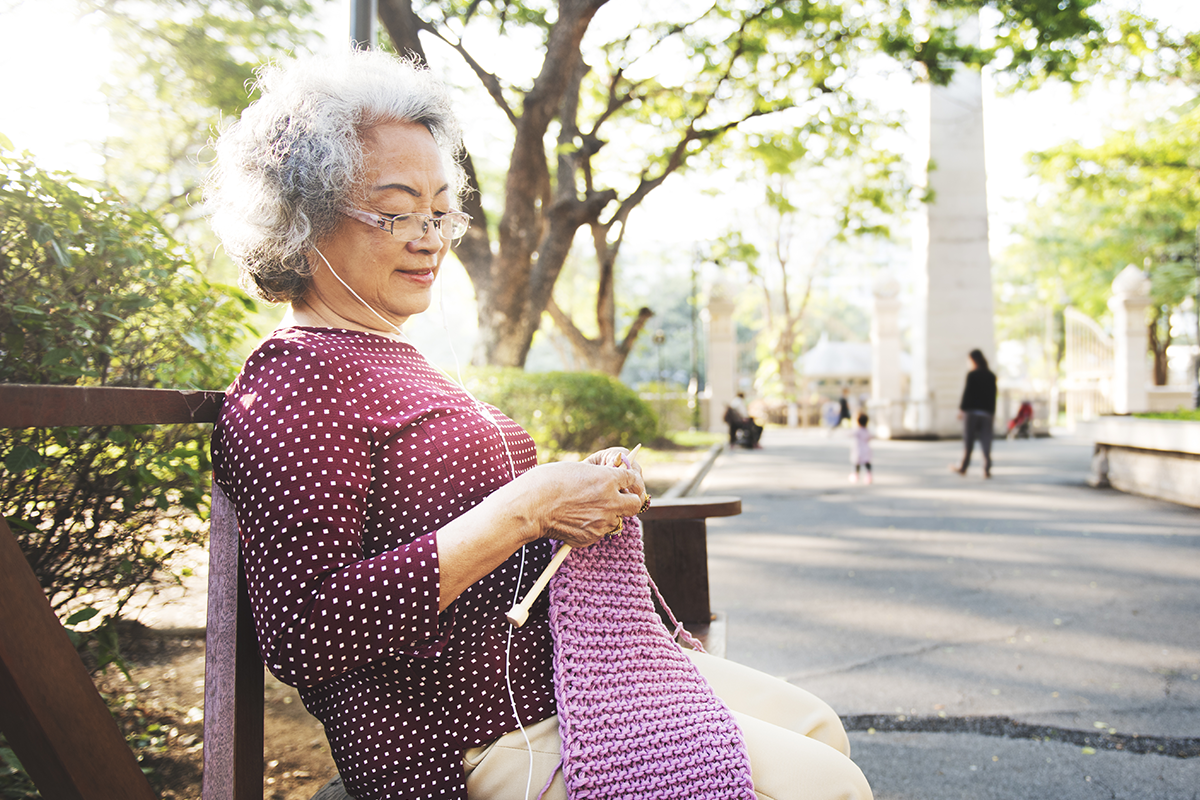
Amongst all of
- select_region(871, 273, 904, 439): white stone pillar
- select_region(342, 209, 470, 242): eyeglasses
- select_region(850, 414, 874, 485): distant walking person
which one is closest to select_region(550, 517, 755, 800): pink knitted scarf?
select_region(342, 209, 470, 242): eyeglasses

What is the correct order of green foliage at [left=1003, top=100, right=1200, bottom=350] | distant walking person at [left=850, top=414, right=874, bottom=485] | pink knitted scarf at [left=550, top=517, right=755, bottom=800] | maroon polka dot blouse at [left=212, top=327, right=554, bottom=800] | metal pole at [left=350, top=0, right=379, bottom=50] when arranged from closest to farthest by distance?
1. maroon polka dot blouse at [left=212, top=327, right=554, bottom=800]
2. pink knitted scarf at [left=550, top=517, right=755, bottom=800]
3. metal pole at [left=350, top=0, right=379, bottom=50]
4. distant walking person at [left=850, top=414, right=874, bottom=485]
5. green foliage at [left=1003, top=100, right=1200, bottom=350]

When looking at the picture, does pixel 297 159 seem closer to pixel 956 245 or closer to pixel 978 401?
pixel 978 401

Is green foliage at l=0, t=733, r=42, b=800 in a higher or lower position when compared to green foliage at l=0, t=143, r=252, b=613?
lower

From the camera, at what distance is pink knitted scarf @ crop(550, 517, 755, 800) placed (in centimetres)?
132

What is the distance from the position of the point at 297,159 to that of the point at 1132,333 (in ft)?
83.0

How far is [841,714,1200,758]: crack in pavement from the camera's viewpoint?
9.30ft

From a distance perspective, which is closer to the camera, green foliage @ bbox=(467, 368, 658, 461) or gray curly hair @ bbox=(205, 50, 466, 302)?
gray curly hair @ bbox=(205, 50, 466, 302)

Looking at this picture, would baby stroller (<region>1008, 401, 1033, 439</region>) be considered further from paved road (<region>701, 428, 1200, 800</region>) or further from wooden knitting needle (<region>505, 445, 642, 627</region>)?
wooden knitting needle (<region>505, 445, 642, 627</region>)

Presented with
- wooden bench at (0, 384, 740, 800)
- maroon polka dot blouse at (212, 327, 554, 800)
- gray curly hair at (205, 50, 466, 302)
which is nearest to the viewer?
wooden bench at (0, 384, 740, 800)

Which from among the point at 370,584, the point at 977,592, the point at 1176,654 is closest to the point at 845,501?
the point at 977,592

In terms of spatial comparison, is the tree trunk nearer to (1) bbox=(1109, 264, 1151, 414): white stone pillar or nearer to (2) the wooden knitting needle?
(2) the wooden knitting needle

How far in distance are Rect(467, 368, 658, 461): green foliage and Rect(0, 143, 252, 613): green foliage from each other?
7.37 m

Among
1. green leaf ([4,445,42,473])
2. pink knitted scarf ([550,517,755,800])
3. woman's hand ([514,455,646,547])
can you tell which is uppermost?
green leaf ([4,445,42,473])

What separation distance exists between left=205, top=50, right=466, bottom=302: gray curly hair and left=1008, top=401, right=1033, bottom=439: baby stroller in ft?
67.0
